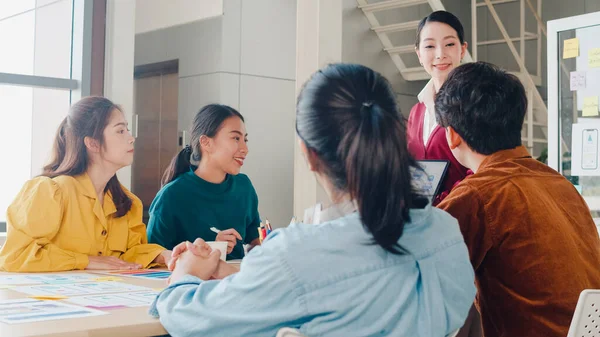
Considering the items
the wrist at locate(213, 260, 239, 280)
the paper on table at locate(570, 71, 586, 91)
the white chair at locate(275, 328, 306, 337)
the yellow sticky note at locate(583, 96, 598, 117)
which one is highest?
the paper on table at locate(570, 71, 586, 91)

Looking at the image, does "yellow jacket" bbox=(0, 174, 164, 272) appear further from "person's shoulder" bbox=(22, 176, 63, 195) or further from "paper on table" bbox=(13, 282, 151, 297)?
"paper on table" bbox=(13, 282, 151, 297)

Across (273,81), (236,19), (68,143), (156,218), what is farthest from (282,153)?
(68,143)

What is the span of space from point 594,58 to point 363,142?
2.92m

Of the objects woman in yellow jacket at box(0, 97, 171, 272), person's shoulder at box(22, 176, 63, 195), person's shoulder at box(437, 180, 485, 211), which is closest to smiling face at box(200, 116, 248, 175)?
woman in yellow jacket at box(0, 97, 171, 272)

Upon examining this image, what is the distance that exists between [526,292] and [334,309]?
2.02 feet

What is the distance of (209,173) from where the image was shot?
3031 mm

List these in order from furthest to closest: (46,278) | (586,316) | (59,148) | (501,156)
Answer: (59,148), (46,278), (501,156), (586,316)

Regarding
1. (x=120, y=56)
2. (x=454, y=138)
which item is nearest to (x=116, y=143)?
(x=454, y=138)

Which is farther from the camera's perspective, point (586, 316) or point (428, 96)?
point (428, 96)

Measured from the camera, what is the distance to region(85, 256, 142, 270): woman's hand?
7.58ft

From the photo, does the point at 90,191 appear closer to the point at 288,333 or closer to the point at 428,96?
the point at 428,96

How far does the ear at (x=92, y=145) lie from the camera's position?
2518 millimetres

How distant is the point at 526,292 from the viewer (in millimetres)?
1567

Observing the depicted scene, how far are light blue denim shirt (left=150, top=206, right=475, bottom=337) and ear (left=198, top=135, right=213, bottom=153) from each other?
186cm
